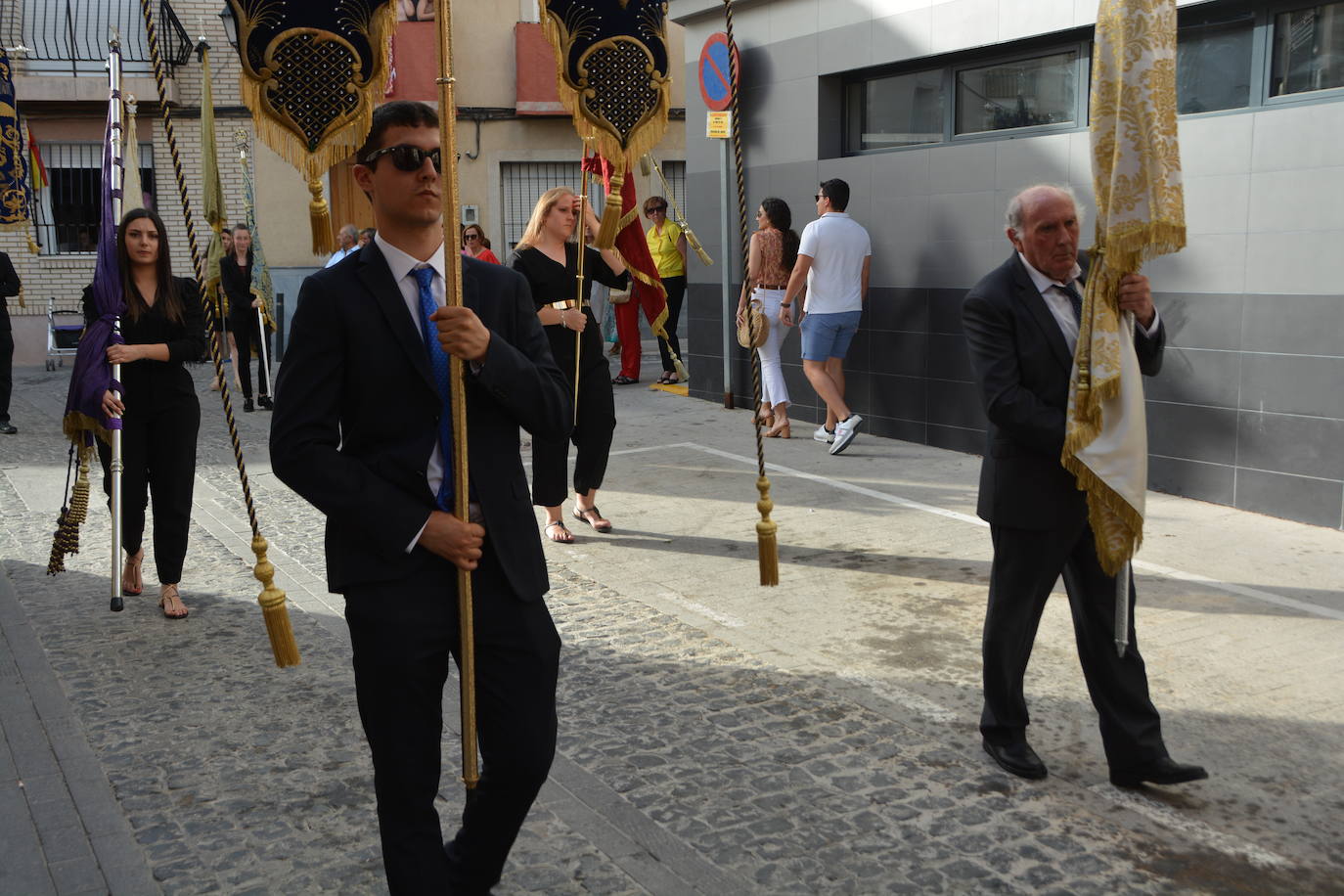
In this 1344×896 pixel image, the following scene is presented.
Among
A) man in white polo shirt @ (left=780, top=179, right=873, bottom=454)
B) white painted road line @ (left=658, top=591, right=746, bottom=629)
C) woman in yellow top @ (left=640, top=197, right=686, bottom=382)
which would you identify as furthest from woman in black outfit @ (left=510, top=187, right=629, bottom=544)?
woman in yellow top @ (left=640, top=197, right=686, bottom=382)

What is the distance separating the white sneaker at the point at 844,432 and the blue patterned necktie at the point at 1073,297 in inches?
235

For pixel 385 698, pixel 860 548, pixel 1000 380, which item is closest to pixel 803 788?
pixel 1000 380

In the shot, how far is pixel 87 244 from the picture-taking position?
21.9 meters

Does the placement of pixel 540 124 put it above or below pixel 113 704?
above

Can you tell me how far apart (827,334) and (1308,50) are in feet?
13.5

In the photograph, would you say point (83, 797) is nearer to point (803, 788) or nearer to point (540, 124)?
point (803, 788)

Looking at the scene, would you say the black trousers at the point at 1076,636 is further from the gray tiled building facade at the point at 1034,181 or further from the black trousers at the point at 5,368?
the black trousers at the point at 5,368

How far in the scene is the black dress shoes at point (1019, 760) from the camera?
428 cm

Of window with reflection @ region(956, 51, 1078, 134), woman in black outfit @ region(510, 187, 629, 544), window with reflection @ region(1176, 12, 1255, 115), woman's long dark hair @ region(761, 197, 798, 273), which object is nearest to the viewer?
woman in black outfit @ region(510, 187, 629, 544)

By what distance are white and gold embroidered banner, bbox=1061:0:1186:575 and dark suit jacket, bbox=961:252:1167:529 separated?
127 mm

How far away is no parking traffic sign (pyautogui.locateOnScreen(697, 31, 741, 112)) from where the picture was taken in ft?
40.3

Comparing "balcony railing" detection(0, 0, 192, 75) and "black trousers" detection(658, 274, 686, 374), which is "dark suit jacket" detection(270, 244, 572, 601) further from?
"balcony railing" detection(0, 0, 192, 75)

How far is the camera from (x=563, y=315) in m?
7.25

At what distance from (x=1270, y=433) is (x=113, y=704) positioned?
6.37m
